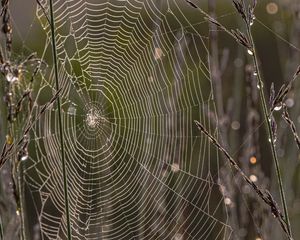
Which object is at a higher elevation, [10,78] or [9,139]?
[10,78]

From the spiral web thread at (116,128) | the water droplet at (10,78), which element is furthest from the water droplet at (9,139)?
the spiral web thread at (116,128)

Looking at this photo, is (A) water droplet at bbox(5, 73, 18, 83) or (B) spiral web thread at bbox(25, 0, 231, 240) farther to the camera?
(B) spiral web thread at bbox(25, 0, 231, 240)

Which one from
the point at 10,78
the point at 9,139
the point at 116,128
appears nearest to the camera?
the point at 9,139

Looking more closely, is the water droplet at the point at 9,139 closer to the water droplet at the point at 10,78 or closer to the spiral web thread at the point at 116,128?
the water droplet at the point at 10,78

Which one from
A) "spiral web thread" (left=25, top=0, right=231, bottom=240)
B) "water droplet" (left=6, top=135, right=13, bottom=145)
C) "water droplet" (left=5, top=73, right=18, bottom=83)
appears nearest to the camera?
"water droplet" (left=6, top=135, right=13, bottom=145)

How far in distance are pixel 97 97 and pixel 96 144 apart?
0.81 ft

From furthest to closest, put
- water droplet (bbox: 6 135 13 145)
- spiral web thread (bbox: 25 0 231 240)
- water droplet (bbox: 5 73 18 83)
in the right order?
1. spiral web thread (bbox: 25 0 231 240)
2. water droplet (bbox: 5 73 18 83)
3. water droplet (bbox: 6 135 13 145)

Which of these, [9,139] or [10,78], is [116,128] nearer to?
[10,78]

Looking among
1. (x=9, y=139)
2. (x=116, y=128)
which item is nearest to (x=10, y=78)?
(x=9, y=139)

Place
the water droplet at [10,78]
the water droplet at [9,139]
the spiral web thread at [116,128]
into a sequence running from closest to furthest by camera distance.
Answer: the water droplet at [9,139]
the water droplet at [10,78]
the spiral web thread at [116,128]

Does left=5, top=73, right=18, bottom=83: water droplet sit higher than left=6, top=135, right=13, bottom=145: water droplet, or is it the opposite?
left=5, top=73, right=18, bottom=83: water droplet

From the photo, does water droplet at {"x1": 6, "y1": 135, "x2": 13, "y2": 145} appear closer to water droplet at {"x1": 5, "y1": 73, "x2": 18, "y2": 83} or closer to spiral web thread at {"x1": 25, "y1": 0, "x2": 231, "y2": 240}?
water droplet at {"x1": 5, "y1": 73, "x2": 18, "y2": 83}

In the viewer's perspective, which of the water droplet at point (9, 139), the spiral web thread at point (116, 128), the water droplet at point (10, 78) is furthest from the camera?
the spiral web thread at point (116, 128)

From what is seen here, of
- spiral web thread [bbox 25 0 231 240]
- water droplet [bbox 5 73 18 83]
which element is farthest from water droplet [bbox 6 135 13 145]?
spiral web thread [bbox 25 0 231 240]
